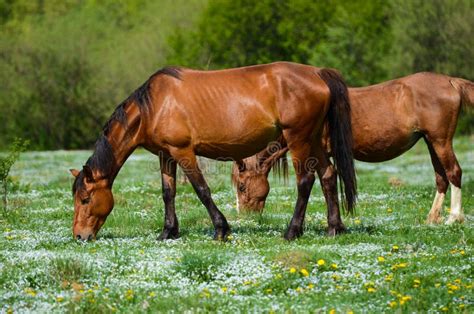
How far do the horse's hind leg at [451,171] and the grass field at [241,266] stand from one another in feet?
1.25

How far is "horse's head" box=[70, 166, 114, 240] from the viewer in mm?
11906

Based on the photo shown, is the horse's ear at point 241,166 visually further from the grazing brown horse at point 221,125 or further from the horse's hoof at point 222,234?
the horse's hoof at point 222,234

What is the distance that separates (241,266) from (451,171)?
5326mm

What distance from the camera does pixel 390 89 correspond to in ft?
45.5

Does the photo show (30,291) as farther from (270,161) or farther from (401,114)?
(401,114)

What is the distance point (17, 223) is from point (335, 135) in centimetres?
575

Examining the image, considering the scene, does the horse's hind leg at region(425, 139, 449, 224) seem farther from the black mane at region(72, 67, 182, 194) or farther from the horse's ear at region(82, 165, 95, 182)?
the horse's ear at region(82, 165, 95, 182)

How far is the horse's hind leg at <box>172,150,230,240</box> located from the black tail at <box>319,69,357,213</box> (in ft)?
6.03

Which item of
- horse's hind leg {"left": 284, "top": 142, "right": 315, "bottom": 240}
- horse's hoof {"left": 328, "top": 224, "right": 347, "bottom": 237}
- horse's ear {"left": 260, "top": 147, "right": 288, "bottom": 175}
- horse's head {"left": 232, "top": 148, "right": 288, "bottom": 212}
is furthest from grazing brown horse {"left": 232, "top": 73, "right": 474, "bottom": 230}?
horse's hoof {"left": 328, "top": 224, "right": 347, "bottom": 237}

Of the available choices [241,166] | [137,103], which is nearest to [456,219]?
[241,166]

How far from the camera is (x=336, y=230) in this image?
12.1 metres

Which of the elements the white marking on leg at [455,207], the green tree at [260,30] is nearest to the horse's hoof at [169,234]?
the white marking on leg at [455,207]

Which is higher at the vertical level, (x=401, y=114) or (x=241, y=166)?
(x=401, y=114)

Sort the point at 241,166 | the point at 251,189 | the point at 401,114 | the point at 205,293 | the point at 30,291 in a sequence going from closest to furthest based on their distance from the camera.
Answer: the point at 205,293 < the point at 30,291 < the point at 401,114 < the point at 251,189 < the point at 241,166
